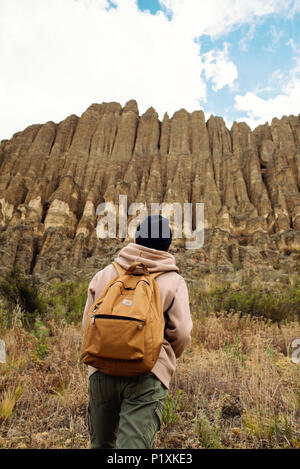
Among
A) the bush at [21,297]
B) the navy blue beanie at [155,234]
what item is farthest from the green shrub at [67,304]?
the navy blue beanie at [155,234]

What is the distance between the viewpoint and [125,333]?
4.91 feet

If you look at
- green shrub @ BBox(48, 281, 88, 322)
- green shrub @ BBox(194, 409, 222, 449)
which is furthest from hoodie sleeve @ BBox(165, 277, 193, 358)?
green shrub @ BBox(48, 281, 88, 322)

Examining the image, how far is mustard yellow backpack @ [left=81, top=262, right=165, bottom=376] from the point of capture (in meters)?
1.49

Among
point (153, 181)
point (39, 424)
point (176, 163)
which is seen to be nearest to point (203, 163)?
point (176, 163)

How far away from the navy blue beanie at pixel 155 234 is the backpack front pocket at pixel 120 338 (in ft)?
2.21

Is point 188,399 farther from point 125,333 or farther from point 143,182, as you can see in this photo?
point 143,182

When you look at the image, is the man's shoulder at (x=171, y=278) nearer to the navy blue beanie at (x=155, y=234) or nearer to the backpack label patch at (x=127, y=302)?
the navy blue beanie at (x=155, y=234)

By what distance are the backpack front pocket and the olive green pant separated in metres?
0.23

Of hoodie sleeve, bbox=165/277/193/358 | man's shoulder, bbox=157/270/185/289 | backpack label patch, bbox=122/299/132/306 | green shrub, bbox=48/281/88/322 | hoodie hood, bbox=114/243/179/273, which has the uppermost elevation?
hoodie hood, bbox=114/243/179/273

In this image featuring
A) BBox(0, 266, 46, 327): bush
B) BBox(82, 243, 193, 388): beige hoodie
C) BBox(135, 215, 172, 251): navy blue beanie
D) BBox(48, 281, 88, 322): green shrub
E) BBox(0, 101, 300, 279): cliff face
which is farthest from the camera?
BBox(0, 101, 300, 279): cliff face

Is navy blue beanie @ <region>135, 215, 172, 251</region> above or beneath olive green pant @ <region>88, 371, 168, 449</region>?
above

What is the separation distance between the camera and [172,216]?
2217 cm

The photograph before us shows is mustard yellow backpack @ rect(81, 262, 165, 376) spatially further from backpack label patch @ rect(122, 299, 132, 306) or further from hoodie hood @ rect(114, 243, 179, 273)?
hoodie hood @ rect(114, 243, 179, 273)

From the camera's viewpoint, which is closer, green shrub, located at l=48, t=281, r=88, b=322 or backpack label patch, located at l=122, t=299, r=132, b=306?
backpack label patch, located at l=122, t=299, r=132, b=306
